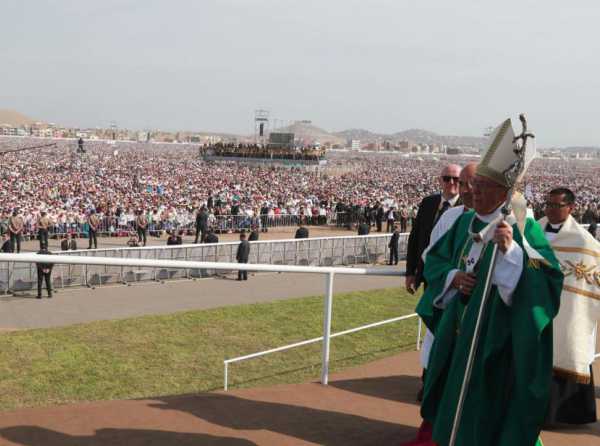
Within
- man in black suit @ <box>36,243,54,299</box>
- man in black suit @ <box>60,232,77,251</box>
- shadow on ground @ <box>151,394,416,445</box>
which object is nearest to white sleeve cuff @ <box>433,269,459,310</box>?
shadow on ground @ <box>151,394,416,445</box>

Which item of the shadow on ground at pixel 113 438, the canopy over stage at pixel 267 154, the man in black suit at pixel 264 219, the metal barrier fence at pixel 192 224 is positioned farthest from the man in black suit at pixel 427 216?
the canopy over stage at pixel 267 154

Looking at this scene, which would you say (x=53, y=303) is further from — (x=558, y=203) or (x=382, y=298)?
(x=558, y=203)

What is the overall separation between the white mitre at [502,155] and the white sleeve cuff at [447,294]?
1.49 feet

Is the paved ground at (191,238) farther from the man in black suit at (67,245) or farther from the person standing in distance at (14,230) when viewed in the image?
the man in black suit at (67,245)

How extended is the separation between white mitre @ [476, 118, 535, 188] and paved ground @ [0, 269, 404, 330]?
8302mm

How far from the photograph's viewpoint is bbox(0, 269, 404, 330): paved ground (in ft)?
32.2

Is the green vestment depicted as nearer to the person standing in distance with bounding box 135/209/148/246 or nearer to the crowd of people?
the person standing in distance with bounding box 135/209/148/246

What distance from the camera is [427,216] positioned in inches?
164

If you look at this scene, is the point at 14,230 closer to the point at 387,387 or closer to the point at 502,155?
the point at 387,387

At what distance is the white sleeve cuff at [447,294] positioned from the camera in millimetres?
2838

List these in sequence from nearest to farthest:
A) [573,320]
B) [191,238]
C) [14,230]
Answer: [573,320] < [14,230] < [191,238]

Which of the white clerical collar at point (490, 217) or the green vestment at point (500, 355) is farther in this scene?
the white clerical collar at point (490, 217)

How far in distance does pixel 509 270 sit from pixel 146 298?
9247 mm

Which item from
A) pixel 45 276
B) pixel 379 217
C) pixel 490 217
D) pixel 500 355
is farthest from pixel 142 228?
pixel 500 355
